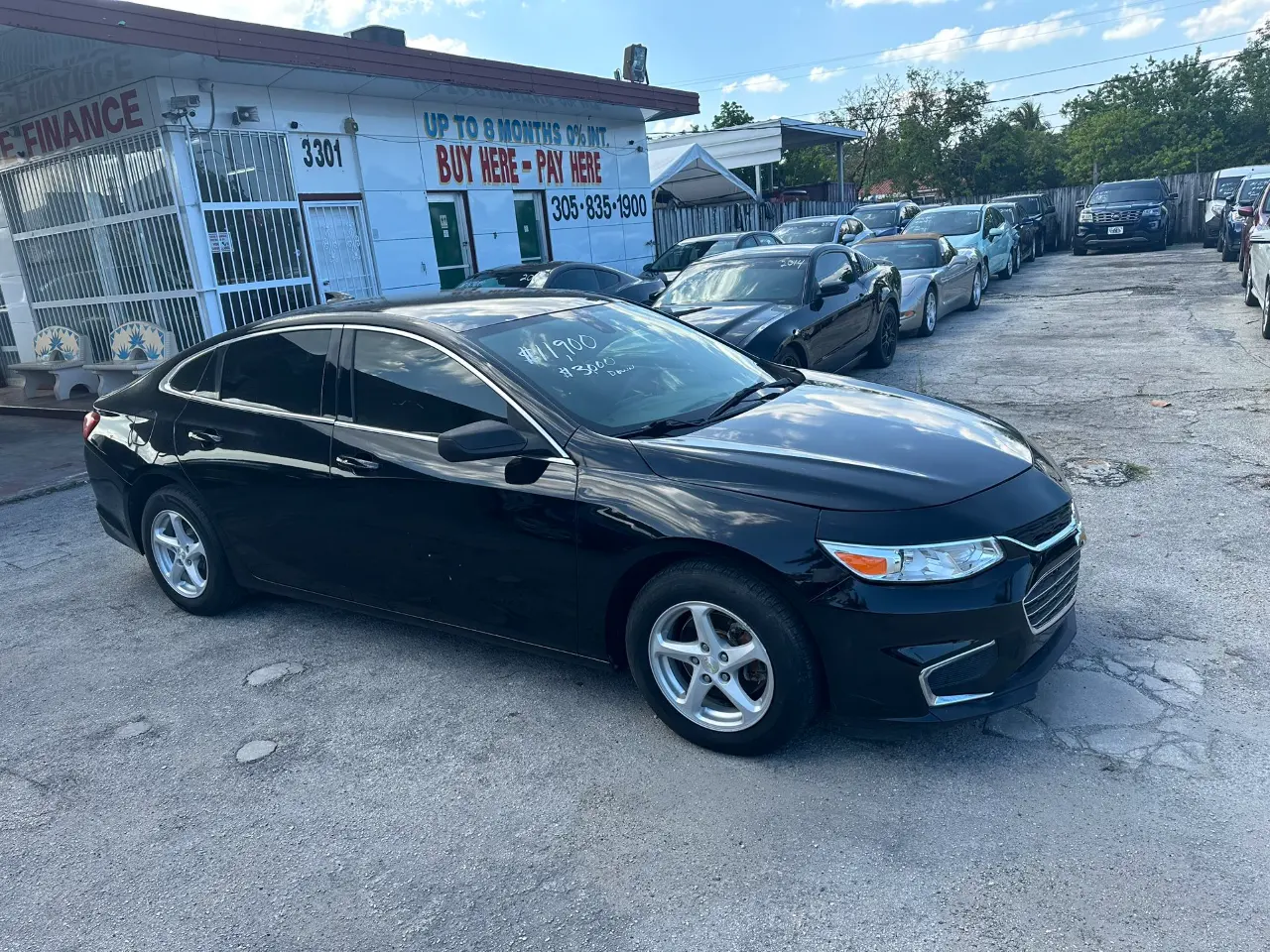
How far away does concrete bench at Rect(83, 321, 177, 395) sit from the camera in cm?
1127

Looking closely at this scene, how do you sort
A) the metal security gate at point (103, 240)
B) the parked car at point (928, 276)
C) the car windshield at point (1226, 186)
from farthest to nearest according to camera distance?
the car windshield at point (1226, 186) < the parked car at point (928, 276) < the metal security gate at point (103, 240)

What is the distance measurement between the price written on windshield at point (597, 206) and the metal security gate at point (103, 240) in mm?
7239

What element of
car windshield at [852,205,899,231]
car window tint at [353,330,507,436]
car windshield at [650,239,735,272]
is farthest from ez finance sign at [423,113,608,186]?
car window tint at [353,330,507,436]

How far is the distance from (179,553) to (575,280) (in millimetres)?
8201

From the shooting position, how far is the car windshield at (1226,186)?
22844 millimetres

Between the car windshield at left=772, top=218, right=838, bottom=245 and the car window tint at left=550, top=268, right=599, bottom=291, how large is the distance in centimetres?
556

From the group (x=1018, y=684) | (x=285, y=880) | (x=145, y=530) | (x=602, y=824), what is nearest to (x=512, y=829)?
(x=602, y=824)

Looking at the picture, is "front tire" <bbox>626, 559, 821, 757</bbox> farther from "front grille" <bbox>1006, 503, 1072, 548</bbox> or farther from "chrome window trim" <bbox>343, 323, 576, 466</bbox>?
"front grille" <bbox>1006, 503, 1072, 548</bbox>

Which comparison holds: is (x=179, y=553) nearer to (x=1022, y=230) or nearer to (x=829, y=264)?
(x=829, y=264)

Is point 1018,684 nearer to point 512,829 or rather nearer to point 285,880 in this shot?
point 512,829

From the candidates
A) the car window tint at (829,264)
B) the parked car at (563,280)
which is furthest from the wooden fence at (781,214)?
the car window tint at (829,264)

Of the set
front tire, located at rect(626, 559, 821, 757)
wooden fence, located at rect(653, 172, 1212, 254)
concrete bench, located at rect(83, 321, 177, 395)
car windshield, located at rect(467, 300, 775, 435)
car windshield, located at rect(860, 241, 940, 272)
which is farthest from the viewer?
wooden fence, located at rect(653, 172, 1212, 254)

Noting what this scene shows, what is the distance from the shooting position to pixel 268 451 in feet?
14.4

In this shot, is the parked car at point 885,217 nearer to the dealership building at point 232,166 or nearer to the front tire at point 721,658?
the dealership building at point 232,166
